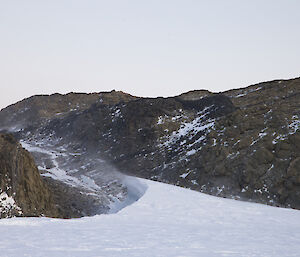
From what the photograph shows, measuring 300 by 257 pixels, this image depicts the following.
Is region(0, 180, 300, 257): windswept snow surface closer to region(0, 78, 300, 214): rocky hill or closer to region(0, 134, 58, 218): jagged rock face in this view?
region(0, 134, 58, 218): jagged rock face

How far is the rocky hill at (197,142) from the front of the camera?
25750mm

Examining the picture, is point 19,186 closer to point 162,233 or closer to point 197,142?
point 162,233

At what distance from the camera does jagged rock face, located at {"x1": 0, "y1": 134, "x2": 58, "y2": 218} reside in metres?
14.2

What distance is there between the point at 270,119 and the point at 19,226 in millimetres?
30213

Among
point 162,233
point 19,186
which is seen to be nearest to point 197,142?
point 19,186

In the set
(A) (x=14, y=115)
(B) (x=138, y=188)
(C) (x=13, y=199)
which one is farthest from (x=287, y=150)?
(A) (x=14, y=115)

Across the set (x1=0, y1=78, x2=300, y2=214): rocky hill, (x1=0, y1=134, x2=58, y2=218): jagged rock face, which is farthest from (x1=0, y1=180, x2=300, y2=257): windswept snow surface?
(x1=0, y1=78, x2=300, y2=214): rocky hill

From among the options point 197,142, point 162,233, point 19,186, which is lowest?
point 19,186

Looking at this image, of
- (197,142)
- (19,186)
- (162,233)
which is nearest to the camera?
(162,233)

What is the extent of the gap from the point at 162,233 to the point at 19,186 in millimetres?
11456

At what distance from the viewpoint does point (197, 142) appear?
36.3m

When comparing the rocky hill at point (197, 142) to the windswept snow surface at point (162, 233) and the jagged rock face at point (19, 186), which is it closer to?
the jagged rock face at point (19, 186)

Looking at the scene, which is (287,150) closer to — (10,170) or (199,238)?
(10,170)

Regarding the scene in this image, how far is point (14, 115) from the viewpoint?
302 ft
